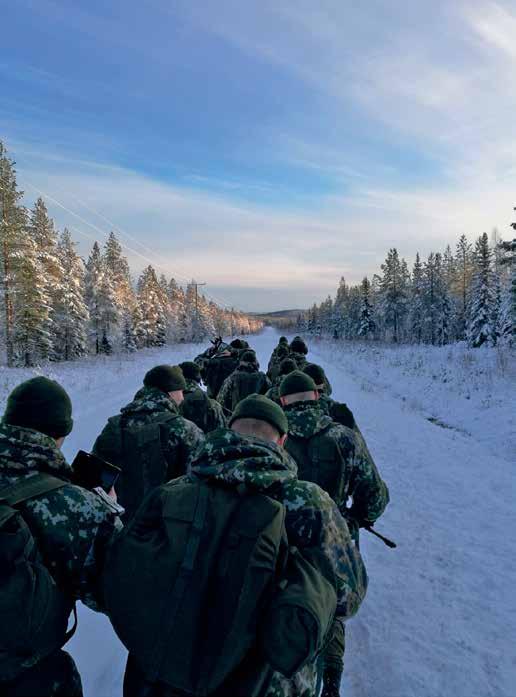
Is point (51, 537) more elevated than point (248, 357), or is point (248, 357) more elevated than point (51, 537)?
point (248, 357)

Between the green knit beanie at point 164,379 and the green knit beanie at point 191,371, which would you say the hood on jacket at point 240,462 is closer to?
the green knit beanie at point 164,379

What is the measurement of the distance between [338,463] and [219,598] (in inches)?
81.2

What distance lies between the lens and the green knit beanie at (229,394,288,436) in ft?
7.22

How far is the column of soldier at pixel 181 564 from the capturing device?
156cm

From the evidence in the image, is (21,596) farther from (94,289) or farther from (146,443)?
(94,289)

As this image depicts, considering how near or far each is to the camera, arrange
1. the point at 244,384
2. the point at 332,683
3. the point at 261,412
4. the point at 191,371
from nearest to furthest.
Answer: the point at 261,412 < the point at 332,683 < the point at 191,371 < the point at 244,384

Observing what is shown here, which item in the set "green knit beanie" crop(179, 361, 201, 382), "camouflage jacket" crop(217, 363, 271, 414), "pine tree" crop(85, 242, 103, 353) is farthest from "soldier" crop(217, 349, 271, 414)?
"pine tree" crop(85, 242, 103, 353)


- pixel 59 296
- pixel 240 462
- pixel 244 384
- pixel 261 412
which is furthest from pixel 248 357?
pixel 59 296

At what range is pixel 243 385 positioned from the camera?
858cm

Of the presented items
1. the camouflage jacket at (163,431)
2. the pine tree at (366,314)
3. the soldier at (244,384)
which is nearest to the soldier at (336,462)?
the camouflage jacket at (163,431)

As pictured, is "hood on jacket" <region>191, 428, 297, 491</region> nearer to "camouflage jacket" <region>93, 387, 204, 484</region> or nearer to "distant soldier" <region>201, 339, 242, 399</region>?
"camouflage jacket" <region>93, 387, 204, 484</region>

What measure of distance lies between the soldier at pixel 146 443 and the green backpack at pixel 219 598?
2.30m

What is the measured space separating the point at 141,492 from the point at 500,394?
15.0 metres

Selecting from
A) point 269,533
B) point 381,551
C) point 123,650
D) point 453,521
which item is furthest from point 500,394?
point 269,533
